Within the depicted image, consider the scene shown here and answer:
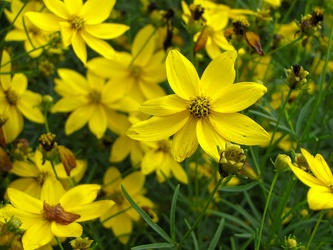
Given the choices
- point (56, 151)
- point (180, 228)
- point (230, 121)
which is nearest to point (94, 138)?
point (180, 228)

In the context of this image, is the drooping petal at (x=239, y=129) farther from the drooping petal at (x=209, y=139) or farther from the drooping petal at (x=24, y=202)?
the drooping petal at (x=24, y=202)

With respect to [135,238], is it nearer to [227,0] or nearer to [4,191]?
[4,191]

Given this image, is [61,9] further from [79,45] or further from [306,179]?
[306,179]

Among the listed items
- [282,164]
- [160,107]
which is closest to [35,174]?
[160,107]

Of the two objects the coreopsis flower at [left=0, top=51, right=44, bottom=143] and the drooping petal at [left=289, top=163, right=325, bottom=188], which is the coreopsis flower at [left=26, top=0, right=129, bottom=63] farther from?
the drooping petal at [left=289, top=163, right=325, bottom=188]

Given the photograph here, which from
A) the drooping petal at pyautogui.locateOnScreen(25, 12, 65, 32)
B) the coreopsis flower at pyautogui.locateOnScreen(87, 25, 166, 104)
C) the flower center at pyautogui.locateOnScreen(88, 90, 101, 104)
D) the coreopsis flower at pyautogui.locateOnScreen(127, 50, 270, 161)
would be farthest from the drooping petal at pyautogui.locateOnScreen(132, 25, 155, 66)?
the coreopsis flower at pyautogui.locateOnScreen(127, 50, 270, 161)
